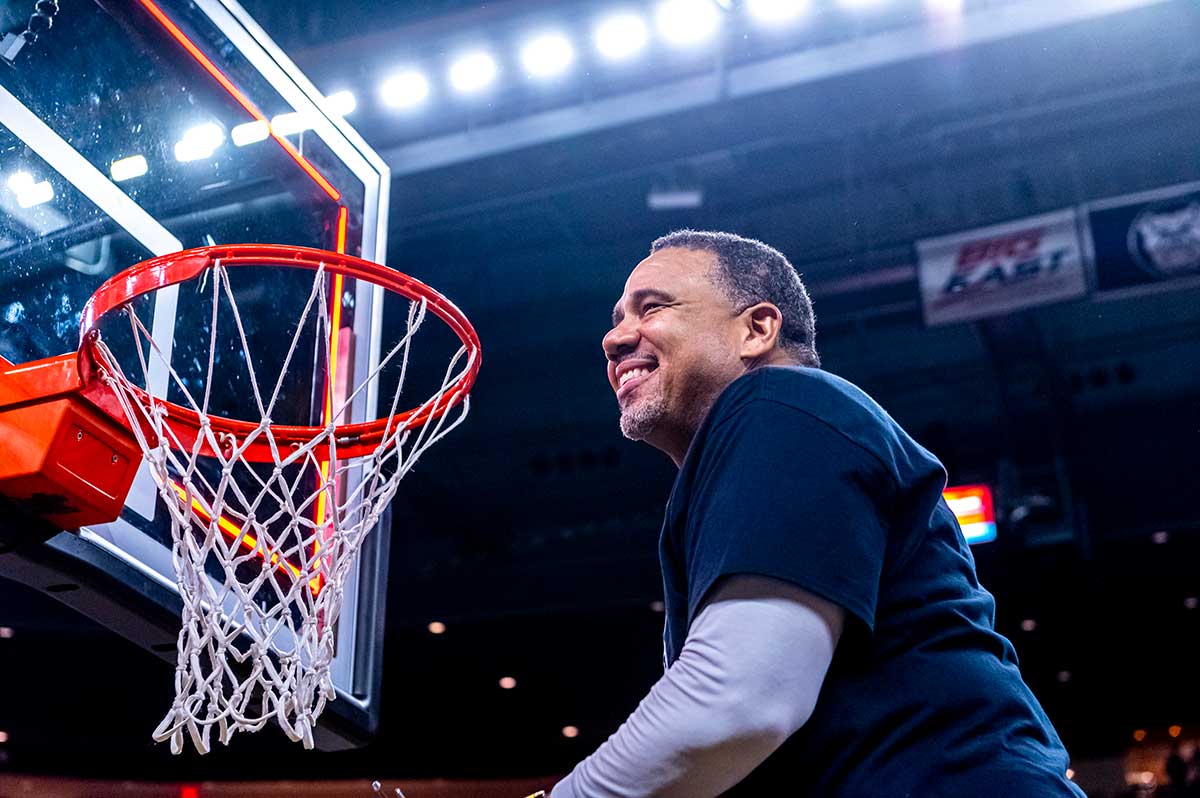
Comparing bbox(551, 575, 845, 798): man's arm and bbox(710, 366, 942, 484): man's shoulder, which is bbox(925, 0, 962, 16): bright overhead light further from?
bbox(551, 575, 845, 798): man's arm

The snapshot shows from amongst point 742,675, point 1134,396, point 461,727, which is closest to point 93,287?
point 742,675

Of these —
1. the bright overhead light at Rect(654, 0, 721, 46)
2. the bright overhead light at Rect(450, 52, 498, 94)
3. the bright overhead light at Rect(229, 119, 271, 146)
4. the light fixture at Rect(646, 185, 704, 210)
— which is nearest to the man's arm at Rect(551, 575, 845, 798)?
the bright overhead light at Rect(229, 119, 271, 146)

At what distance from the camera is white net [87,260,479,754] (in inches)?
83.0

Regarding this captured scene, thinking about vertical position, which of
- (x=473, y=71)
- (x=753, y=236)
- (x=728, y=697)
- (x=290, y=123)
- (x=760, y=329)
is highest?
(x=753, y=236)

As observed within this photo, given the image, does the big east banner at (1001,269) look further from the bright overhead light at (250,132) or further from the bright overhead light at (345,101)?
the bright overhead light at (250,132)

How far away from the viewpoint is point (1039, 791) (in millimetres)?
1154

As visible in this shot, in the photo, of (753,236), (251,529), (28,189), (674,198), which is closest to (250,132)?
(28,189)

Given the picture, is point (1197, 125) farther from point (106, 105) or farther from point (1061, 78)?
point (106, 105)

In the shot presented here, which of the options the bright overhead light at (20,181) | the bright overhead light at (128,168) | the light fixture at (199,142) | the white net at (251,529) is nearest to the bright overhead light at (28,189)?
the bright overhead light at (20,181)

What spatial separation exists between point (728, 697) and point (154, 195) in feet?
7.06

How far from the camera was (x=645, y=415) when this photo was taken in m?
1.60

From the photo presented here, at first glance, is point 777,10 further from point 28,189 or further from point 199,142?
point 28,189

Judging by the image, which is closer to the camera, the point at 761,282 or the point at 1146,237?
the point at 761,282

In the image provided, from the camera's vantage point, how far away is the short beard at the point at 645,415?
160 cm
